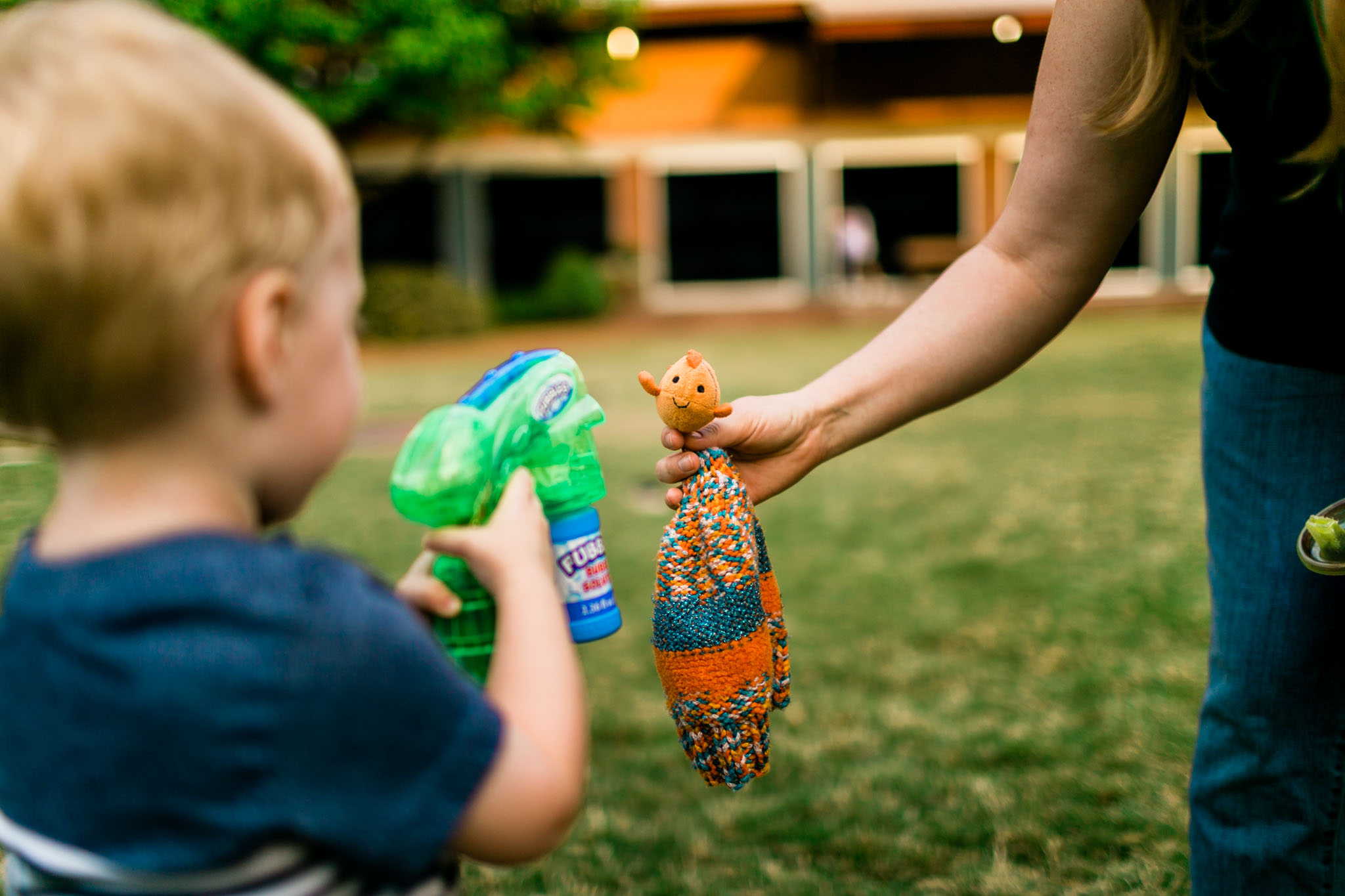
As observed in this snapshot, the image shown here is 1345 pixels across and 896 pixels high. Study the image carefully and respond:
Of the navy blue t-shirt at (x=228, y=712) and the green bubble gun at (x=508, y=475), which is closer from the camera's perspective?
the navy blue t-shirt at (x=228, y=712)

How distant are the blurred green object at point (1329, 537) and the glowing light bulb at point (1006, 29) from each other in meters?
20.1

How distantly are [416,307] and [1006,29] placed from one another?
37.7ft

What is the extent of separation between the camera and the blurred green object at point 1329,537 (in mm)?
1305

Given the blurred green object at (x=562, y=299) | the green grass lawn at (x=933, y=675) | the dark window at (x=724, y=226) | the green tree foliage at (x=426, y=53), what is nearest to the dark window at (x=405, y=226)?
the blurred green object at (x=562, y=299)

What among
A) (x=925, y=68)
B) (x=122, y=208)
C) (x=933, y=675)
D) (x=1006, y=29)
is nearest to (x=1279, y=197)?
(x=122, y=208)

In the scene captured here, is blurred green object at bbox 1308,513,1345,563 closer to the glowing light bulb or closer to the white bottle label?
the white bottle label

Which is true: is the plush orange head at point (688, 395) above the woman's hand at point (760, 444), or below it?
above

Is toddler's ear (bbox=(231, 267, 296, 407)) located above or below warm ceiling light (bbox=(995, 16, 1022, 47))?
below

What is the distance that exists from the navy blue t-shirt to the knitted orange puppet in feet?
1.44

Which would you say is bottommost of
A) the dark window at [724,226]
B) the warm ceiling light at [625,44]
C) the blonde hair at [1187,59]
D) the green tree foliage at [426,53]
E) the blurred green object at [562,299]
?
the blurred green object at [562,299]

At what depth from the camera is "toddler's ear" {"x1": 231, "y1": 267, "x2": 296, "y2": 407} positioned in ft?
2.95

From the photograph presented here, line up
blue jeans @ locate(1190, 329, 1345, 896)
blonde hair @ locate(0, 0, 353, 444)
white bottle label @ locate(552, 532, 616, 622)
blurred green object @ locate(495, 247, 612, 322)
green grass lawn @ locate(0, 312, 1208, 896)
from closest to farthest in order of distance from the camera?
blonde hair @ locate(0, 0, 353, 444), white bottle label @ locate(552, 532, 616, 622), blue jeans @ locate(1190, 329, 1345, 896), green grass lawn @ locate(0, 312, 1208, 896), blurred green object @ locate(495, 247, 612, 322)

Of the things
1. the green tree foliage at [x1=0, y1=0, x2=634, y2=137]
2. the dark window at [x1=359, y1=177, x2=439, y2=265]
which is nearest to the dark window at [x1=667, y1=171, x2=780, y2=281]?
the dark window at [x1=359, y1=177, x2=439, y2=265]

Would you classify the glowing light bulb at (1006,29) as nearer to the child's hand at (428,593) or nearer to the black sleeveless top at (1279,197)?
the black sleeveless top at (1279,197)
